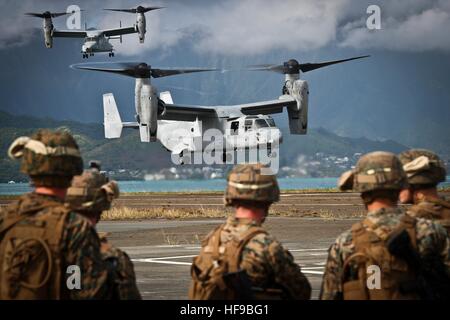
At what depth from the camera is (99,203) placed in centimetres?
914

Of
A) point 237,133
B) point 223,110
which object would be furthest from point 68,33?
point 237,133

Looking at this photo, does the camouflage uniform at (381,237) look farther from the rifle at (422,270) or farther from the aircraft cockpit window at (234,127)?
the aircraft cockpit window at (234,127)

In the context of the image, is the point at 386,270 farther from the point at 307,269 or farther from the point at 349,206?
the point at 349,206

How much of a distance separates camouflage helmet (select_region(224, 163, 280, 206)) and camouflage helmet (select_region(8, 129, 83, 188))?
1.47 meters

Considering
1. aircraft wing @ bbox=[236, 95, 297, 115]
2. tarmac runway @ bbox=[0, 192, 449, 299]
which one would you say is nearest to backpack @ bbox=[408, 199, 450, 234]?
tarmac runway @ bbox=[0, 192, 449, 299]

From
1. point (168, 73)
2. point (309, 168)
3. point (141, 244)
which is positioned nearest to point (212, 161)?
point (168, 73)

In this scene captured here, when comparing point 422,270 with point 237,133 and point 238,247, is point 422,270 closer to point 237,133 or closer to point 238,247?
point 238,247

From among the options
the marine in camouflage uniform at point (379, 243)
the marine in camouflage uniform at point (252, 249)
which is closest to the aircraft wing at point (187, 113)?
the marine in camouflage uniform at point (252, 249)

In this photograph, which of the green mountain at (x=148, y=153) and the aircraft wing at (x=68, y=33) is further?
the aircraft wing at (x=68, y=33)

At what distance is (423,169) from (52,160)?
3834mm

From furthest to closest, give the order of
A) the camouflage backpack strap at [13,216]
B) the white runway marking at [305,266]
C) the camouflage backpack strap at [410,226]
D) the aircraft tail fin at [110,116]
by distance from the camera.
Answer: the aircraft tail fin at [110,116], the white runway marking at [305,266], the camouflage backpack strap at [410,226], the camouflage backpack strap at [13,216]

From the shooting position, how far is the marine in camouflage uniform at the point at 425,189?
33.8ft

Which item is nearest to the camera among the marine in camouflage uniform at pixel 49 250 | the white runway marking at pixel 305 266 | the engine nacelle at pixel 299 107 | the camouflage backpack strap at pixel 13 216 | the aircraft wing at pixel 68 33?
the marine in camouflage uniform at pixel 49 250

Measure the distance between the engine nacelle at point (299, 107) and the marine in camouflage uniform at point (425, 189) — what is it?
7067 cm
